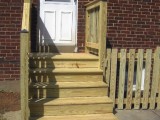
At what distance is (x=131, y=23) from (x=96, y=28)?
145 cm

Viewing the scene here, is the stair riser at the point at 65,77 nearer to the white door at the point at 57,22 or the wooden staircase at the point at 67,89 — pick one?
the wooden staircase at the point at 67,89

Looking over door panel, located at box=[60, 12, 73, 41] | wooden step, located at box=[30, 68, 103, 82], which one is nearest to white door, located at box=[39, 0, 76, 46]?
door panel, located at box=[60, 12, 73, 41]

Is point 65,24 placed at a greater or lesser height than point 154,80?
greater

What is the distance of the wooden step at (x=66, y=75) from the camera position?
228 inches

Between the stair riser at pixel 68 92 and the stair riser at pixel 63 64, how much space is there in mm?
754

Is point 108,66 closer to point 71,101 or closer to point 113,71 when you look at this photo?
point 113,71

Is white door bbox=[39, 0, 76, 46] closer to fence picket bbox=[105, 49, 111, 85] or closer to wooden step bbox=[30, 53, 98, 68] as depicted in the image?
wooden step bbox=[30, 53, 98, 68]

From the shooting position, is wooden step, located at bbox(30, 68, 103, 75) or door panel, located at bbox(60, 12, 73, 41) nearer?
wooden step, located at bbox(30, 68, 103, 75)

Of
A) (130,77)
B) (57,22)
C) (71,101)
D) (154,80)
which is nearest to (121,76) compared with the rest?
(130,77)

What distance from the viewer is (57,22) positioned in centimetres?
749

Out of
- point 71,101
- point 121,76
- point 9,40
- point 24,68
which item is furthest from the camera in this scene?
point 9,40

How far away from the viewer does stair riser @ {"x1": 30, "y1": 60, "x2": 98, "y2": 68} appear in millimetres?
6098

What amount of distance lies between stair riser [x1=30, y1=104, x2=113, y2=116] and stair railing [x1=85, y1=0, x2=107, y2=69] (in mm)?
1127

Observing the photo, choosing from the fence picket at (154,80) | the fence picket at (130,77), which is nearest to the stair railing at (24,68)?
the fence picket at (130,77)
